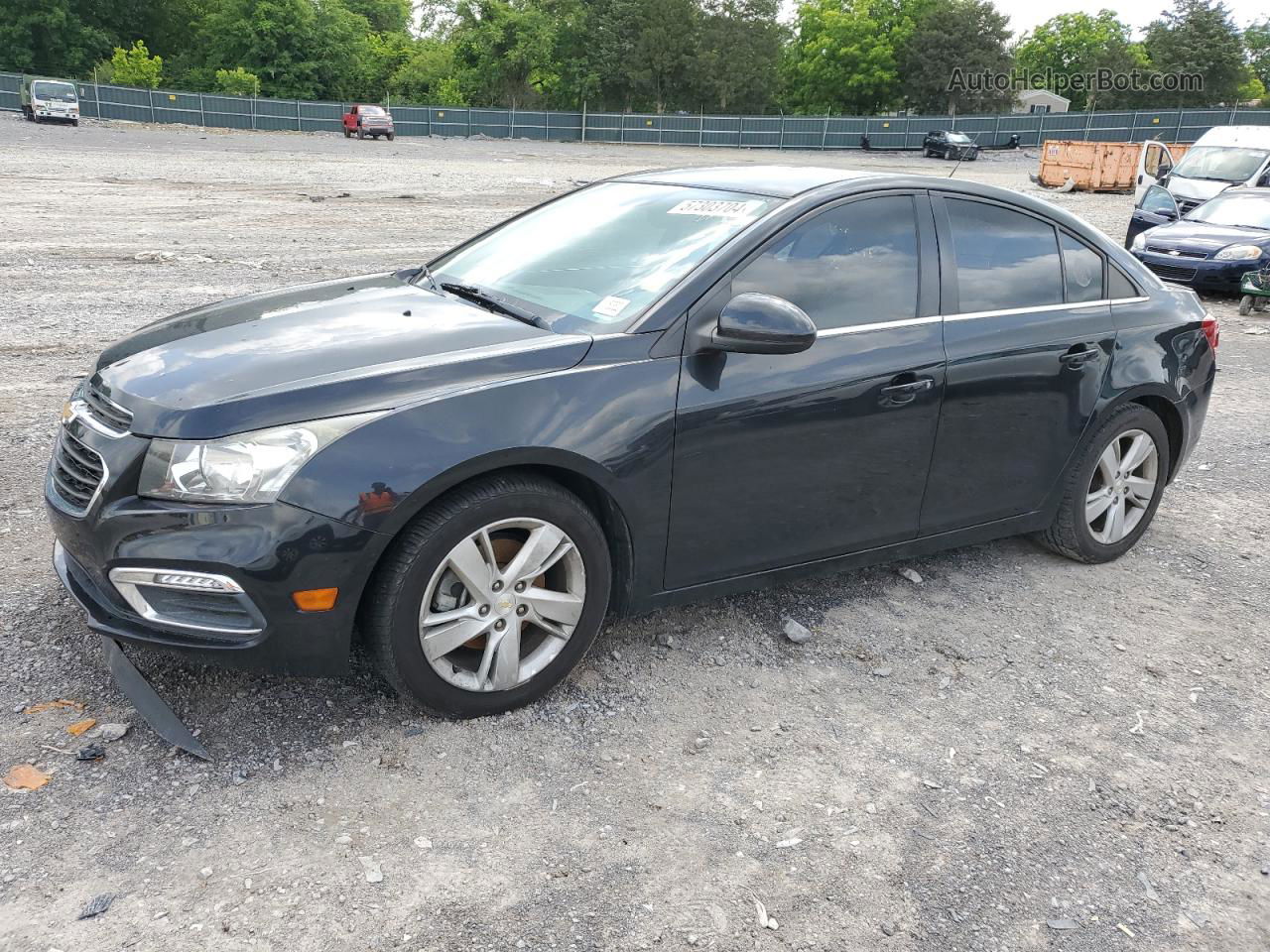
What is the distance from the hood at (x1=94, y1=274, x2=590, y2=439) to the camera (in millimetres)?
3027

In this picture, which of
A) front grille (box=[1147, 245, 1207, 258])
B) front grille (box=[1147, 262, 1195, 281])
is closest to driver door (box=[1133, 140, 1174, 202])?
front grille (box=[1147, 245, 1207, 258])

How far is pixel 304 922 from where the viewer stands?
2.56 meters

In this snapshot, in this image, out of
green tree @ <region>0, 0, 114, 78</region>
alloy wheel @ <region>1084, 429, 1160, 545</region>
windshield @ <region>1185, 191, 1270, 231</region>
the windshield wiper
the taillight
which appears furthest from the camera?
green tree @ <region>0, 0, 114, 78</region>

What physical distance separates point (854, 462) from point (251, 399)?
6.81 ft

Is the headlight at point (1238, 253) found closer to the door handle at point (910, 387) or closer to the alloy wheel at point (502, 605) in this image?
the door handle at point (910, 387)

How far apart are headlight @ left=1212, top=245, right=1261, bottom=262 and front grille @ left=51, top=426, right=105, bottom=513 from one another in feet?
44.2

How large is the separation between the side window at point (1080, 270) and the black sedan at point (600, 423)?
0.07 feet

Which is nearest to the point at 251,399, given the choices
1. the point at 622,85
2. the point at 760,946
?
the point at 760,946

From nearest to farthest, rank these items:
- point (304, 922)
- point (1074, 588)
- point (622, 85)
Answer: point (304, 922)
point (1074, 588)
point (622, 85)

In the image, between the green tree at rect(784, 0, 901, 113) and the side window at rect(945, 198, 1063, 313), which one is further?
the green tree at rect(784, 0, 901, 113)

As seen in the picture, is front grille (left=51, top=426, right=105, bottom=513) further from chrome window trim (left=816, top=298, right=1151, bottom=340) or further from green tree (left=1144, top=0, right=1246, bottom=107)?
green tree (left=1144, top=0, right=1246, bottom=107)

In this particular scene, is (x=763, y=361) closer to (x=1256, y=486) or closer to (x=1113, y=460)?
(x=1113, y=460)

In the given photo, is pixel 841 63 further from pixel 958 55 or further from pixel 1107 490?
pixel 1107 490

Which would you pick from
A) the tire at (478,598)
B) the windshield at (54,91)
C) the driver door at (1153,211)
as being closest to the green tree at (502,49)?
the windshield at (54,91)
